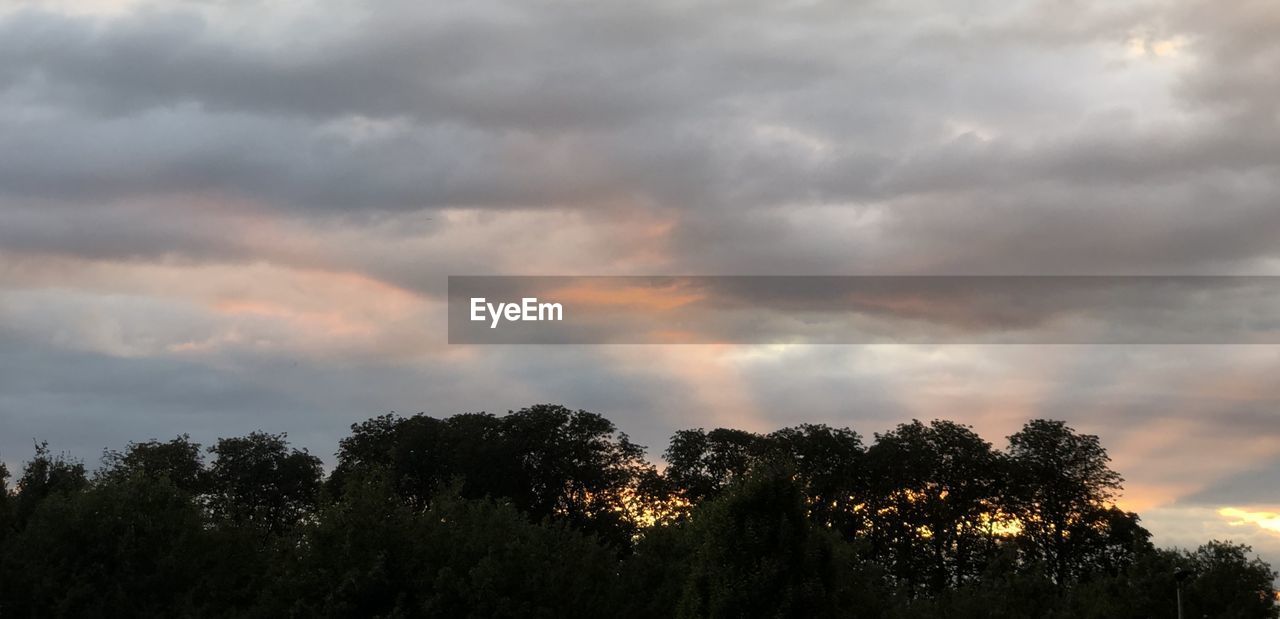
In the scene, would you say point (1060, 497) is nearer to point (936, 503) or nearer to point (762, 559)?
point (936, 503)

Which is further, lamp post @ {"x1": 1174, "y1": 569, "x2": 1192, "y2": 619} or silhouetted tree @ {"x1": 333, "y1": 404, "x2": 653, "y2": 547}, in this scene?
silhouetted tree @ {"x1": 333, "y1": 404, "x2": 653, "y2": 547}

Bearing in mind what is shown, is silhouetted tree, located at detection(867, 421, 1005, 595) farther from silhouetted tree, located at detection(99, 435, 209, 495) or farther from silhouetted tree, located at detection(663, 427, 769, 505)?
silhouetted tree, located at detection(99, 435, 209, 495)

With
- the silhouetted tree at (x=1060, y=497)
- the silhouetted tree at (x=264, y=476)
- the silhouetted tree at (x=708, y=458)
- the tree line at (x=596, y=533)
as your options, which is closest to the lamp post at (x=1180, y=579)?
the tree line at (x=596, y=533)

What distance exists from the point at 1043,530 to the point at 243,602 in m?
60.0

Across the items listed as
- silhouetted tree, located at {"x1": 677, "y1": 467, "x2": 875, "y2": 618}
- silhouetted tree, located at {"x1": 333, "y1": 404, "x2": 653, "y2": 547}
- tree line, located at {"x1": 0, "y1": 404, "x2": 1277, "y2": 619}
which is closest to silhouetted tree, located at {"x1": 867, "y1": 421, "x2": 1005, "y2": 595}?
tree line, located at {"x1": 0, "y1": 404, "x2": 1277, "y2": 619}

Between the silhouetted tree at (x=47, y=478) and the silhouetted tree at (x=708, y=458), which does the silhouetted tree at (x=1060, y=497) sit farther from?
the silhouetted tree at (x=47, y=478)

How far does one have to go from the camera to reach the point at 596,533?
81.1 meters

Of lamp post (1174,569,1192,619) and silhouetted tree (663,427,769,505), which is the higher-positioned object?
silhouetted tree (663,427,769,505)

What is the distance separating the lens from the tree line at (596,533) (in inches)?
2397

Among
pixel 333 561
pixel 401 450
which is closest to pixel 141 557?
pixel 333 561

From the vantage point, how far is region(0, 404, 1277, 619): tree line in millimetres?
60875

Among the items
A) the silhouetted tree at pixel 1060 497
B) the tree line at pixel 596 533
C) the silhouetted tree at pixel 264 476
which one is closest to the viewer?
the tree line at pixel 596 533

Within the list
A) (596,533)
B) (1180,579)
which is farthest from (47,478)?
(1180,579)

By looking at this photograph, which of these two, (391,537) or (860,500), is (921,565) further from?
(391,537)
